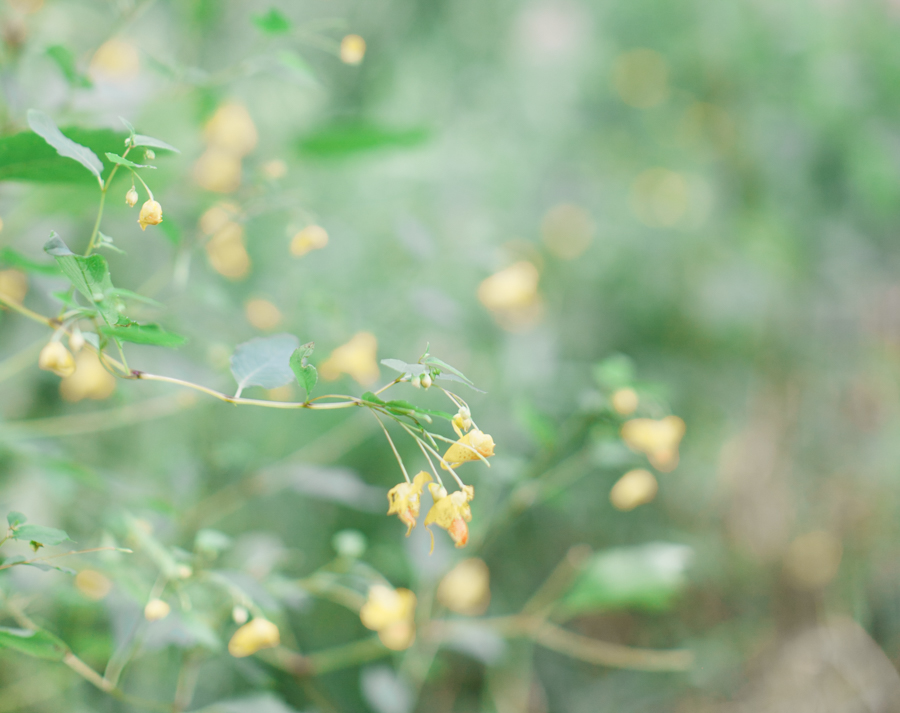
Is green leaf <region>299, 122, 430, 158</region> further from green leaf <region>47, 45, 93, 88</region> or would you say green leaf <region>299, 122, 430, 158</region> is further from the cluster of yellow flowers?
the cluster of yellow flowers

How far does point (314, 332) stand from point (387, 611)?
13.4 inches

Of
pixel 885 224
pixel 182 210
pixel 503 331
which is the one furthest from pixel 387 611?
pixel 885 224

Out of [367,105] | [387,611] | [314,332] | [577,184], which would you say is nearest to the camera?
[387,611]

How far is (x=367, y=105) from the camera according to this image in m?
1.21

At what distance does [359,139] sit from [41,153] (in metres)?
0.34

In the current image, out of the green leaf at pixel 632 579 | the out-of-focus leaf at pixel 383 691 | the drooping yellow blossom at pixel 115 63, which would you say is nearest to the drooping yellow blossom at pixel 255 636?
the out-of-focus leaf at pixel 383 691

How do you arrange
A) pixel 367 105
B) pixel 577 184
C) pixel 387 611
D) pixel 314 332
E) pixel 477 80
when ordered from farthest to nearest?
pixel 577 184 < pixel 477 80 < pixel 367 105 < pixel 314 332 < pixel 387 611

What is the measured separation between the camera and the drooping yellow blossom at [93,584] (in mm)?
590

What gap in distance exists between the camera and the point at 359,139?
68 centimetres

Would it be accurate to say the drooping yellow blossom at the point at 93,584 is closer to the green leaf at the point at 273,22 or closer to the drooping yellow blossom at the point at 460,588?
the drooping yellow blossom at the point at 460,588

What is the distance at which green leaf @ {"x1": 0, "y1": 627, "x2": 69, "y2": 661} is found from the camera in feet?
1.17

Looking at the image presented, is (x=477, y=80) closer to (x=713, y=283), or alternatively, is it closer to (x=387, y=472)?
(x=713, y=283)

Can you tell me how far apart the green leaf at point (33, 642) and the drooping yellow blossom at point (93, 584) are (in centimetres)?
20

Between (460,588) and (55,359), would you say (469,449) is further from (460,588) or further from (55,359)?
(460,588)
